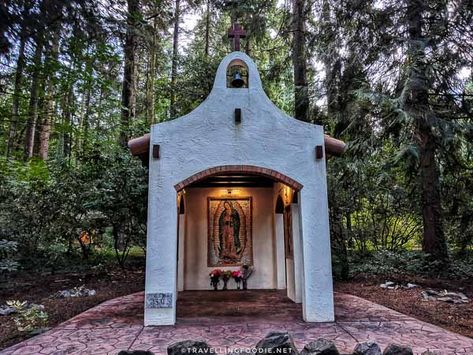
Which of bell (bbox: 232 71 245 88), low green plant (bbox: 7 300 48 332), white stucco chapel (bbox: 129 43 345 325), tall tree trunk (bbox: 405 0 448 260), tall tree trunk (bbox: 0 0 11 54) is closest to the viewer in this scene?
tall tree trunk (bbox: 0 0 11 54)

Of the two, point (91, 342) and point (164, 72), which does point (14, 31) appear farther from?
point (164, 72)

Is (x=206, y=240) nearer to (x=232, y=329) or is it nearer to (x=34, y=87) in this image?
(x=232, y=329)

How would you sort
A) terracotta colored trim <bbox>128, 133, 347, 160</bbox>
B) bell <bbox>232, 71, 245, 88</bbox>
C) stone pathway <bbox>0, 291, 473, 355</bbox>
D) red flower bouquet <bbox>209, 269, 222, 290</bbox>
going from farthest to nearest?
red flower bouquet <bbox>209, 269, 222, 290</bbox>, bell <bbox>232, 71, 245, 88</bbox>, terracotta colored trim <bbox>128, 133, 347, 160</bbox>, stone pathway <bbox>0, 291, 473, 355</bbox>

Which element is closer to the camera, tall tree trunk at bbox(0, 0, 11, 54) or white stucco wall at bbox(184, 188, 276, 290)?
tall tree trunk at bbox(0, 0, 11, 54)

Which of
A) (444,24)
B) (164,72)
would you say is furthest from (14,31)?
(164,72)

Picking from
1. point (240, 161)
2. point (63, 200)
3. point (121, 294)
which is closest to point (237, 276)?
point (121, 294)

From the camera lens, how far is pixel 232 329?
5004mm

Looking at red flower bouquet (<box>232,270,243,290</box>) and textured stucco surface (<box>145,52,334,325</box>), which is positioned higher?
textured stucco surface (<box>145,52,334,325</box>)

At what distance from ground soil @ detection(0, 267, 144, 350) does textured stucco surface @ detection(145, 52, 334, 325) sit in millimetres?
1961

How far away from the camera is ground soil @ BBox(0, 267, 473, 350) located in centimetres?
551

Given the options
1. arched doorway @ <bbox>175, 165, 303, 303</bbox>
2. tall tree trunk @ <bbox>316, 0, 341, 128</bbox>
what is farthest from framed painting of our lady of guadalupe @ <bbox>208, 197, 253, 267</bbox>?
tall tree trunk @ <bbox>316, 0, 341, 128</bbox>

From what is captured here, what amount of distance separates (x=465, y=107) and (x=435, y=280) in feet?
14.2

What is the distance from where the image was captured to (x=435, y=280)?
341 inches

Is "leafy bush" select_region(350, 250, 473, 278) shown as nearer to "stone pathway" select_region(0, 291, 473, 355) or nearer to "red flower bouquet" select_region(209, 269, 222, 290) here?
"stone pathway" select_region(0, 291, 473, 355)
